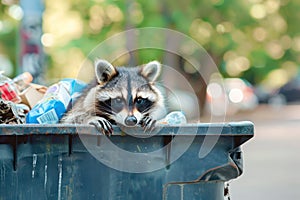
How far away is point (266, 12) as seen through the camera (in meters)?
23.5

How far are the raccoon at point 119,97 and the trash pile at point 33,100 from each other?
3.2 inches

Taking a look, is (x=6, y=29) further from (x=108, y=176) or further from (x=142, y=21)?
(x=108, y=176)

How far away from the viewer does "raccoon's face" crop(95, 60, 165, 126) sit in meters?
3.98

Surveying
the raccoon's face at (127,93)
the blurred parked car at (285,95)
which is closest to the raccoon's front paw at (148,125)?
the raccoon's face at (127,93)

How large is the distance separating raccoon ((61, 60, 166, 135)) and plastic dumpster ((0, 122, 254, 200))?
0.45m

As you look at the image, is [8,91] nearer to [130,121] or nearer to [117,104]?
[117,104]

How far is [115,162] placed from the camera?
328 cm

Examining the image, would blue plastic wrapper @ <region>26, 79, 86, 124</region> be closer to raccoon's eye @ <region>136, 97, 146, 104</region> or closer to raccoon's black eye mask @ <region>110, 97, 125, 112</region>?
raccoon's black eye mask @ <region>110, 97, 125, 112</region>

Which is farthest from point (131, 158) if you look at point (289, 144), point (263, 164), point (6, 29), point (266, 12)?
point (6, 29)

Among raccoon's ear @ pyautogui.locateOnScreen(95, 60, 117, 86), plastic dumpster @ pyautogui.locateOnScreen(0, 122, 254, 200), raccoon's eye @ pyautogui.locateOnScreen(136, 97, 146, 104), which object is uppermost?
raccoon's ear @ pyautogui.locateOnScreen(95, 60, 117, 86)

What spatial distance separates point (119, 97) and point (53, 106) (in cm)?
41

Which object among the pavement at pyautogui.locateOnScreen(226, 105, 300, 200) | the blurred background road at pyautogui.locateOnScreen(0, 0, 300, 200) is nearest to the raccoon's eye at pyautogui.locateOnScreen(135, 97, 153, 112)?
→ the blurred background road at pyautogui.locateOnScreen(0, 0, 300, 200)

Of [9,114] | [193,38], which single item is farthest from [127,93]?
[193,38]

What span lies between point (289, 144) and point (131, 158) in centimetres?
1532
